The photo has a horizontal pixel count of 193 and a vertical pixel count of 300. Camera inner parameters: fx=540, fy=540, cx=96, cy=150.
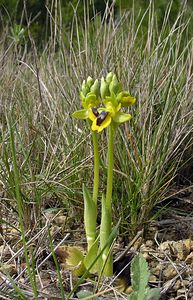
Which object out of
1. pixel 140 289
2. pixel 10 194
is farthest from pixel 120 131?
pixel 140 289

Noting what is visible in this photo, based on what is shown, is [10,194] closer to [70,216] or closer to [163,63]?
[70,216]

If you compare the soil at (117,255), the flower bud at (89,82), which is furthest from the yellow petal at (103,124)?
the soil at (117,255)

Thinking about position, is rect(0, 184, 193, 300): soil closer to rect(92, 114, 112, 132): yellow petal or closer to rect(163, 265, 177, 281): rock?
rect(163, 265, 177, 281): rock

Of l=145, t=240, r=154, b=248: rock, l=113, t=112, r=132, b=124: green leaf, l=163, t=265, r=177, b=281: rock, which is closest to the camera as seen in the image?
l=113, t=112, r=132, b=124: green leaf

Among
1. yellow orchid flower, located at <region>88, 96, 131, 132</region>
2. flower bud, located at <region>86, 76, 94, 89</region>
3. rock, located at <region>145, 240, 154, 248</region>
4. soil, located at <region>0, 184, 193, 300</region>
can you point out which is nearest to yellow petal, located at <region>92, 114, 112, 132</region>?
yellow orchid flower, located at <region>88, 96, 131, 132</region>

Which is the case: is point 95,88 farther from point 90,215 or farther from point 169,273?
point 169,273

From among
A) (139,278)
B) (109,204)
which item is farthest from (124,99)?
(139,278)

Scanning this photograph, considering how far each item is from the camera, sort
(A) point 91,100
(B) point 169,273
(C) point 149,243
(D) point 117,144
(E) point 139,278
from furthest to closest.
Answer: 1. (D) point 117,144
2. (C) point 149,243
3. (B) point 169,273
4. (A) point 91,100
5. (E) point 139,278

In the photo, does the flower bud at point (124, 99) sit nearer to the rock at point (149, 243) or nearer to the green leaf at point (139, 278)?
the green leaf at point (139, 278)

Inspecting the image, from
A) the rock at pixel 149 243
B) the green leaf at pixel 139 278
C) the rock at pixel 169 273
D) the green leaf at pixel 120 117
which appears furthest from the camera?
the rock at pixel 149 243

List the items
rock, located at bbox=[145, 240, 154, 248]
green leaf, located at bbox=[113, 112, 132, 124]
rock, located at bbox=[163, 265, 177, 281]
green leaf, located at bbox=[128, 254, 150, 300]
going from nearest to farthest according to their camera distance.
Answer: green leaf, located at bbox=[128, 254, 150, 300]
green leaf, located at bbox=[113, 112, 132, 124]
rock, located at bbox=[163, 265, 177, 281]
rock, located at bbox=[145, 240, 154, 248]

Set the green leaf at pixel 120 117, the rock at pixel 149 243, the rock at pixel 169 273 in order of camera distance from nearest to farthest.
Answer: the green leaf at pixel 120 117
the rock at pixel 169 273
the rock at pixel 149 243
